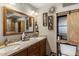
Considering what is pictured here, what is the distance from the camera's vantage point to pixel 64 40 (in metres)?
1.62

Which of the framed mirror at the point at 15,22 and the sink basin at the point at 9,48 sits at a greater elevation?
the framed mirror at the point at 15,22

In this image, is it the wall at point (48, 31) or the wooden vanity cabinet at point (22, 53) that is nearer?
the wooden vanity cabinet at point (22, 53)

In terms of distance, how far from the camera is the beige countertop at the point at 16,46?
1450 millimetres

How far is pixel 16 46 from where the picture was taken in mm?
1555

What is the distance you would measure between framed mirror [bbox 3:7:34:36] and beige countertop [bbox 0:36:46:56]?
0.52ft

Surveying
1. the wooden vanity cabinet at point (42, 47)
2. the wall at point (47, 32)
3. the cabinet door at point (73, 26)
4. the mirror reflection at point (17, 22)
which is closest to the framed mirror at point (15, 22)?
the mirror reflection at point (17, 22)

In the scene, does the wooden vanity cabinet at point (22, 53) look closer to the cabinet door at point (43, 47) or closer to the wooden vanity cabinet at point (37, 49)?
the wooden vanity cabinet at point (37, 49)

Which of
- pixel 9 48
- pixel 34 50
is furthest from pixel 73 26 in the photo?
pixel 9 48

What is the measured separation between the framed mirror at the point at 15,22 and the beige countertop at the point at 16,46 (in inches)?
6.3

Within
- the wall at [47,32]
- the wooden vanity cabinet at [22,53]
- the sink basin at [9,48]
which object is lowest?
the wooden vanity cabinet at [22,53]

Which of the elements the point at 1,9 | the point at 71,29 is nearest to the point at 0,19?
the point at 1,9

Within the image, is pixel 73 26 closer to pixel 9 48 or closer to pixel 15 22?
pixel 15 22

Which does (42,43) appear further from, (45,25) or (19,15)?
(19,15)

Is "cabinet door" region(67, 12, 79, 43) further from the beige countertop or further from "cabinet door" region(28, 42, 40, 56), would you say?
"cabinet door" region(28, 42, 40, 56)
